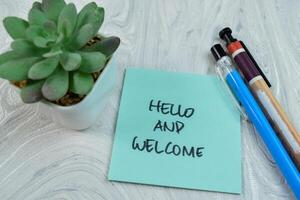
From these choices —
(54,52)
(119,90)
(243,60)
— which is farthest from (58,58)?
(243,60)

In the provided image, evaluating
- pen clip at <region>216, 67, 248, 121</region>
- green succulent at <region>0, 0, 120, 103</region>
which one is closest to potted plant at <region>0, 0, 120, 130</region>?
green succulent at <region>0, 0, 120, 103</region>

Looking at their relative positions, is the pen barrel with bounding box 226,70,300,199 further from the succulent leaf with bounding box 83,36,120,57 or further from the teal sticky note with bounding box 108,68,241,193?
the succulent leaf with bounding box 83,36,120,57

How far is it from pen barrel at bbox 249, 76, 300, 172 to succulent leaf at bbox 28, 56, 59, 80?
250 millimetres

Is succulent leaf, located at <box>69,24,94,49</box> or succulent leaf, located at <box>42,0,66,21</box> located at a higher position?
succulent leaf, located at <box>42,0,66,21</box>

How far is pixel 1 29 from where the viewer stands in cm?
53

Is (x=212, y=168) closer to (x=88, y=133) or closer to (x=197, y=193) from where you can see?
(x=197, y=193)

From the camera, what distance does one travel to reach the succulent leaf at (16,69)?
14.5 inches

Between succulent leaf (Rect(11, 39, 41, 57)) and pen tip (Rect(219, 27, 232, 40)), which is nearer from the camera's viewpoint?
succulent leaf (Rect(11, 39, 41, 57))

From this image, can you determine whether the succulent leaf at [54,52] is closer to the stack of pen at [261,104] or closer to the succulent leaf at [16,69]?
the succulent leaf at [16,69]

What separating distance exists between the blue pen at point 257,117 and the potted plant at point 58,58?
0.53 ft

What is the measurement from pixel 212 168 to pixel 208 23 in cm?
22

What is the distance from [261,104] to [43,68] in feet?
0.87

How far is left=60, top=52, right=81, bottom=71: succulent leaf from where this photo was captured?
37cm

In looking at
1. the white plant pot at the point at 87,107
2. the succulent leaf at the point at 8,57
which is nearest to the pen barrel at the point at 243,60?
the white plant pot at the point at 87,107
